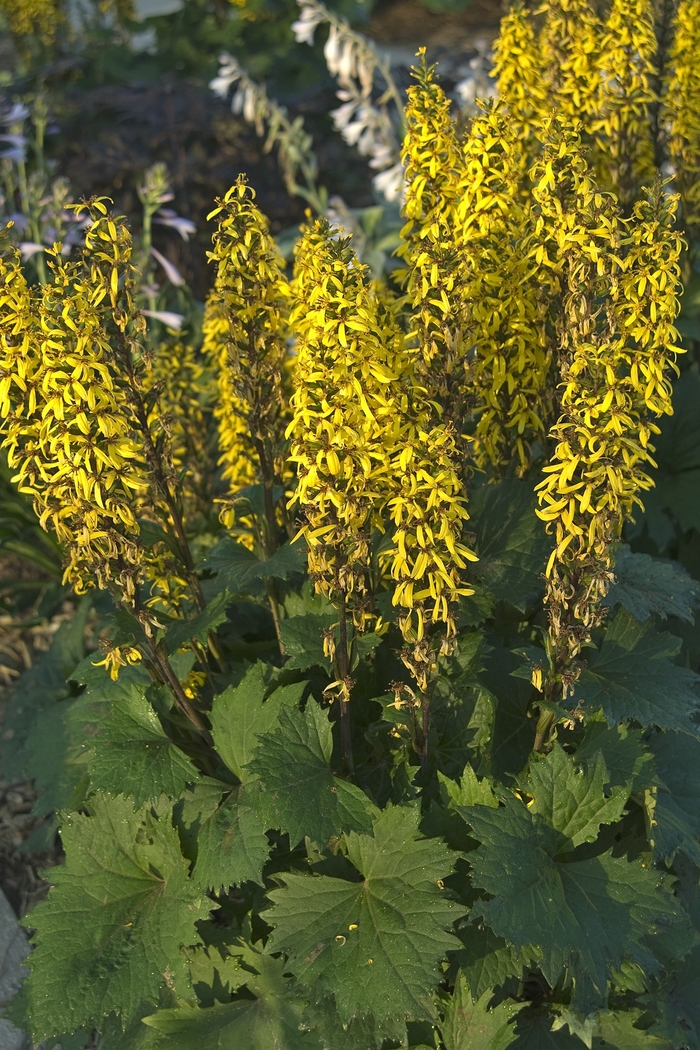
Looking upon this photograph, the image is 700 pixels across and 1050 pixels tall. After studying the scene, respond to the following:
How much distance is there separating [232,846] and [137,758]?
35cm

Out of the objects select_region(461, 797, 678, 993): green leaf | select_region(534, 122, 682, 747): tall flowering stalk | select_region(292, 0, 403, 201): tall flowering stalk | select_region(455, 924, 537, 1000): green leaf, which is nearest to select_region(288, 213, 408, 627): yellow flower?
select_region(534, 122, 682, 747): tall flowering stalk

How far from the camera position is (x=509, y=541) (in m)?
2.73

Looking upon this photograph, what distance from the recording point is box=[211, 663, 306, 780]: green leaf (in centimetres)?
261

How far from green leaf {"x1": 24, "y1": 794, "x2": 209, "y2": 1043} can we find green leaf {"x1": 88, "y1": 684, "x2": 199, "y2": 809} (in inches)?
9.6

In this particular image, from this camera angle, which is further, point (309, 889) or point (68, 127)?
point (68, 127)

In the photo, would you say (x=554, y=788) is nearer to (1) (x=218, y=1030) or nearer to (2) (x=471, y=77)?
(1) (x=218, y=1030)

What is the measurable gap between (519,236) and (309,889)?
6.01ft

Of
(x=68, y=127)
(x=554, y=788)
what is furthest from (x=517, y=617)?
(x=68, y=127)

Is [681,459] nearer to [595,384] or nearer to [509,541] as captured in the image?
[509,541]

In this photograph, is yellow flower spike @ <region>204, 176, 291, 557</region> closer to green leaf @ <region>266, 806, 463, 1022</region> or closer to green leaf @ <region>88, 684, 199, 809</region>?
green leaf @ <region>88, 684, 199, 809</region>

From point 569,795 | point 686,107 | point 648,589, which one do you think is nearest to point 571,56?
point 686,107

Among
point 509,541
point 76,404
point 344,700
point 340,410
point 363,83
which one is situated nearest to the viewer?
point 340,410

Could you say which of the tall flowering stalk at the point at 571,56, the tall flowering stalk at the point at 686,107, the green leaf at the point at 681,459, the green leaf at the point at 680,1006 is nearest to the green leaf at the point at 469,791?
the green leaf at the point at 680,1006

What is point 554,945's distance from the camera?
2.15 m
